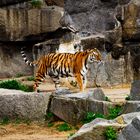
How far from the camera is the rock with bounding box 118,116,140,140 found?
22.2ft

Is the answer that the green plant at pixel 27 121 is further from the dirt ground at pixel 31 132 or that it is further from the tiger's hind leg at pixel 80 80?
the tiger's hind leg at pixel 80 80

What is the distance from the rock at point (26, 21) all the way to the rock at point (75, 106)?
994 centimetres

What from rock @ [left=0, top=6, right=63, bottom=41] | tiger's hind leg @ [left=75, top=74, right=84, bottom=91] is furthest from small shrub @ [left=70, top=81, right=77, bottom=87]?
rock @ [left=0, top=6, right=63, bottom=41]

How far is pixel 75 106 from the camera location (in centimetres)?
1148

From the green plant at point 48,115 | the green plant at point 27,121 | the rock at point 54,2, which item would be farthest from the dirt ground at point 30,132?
the rock at point 54,2

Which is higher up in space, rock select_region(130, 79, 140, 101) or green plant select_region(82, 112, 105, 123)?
rock select_region(130, 79, 140, 101)

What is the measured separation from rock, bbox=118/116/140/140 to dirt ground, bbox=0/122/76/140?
10.2 ft

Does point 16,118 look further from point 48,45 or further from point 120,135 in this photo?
point 48,45

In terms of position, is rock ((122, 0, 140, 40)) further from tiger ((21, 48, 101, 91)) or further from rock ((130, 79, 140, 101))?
rock ((130, 79, 140, 101))

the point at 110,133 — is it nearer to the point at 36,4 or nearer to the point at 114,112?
the point at 114,112

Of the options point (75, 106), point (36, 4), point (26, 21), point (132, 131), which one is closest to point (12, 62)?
point (26, 21)

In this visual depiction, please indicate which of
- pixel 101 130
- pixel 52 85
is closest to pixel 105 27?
pixel 52 85

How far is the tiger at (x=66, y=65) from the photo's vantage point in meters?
17.3

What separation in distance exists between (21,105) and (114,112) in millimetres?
1900
